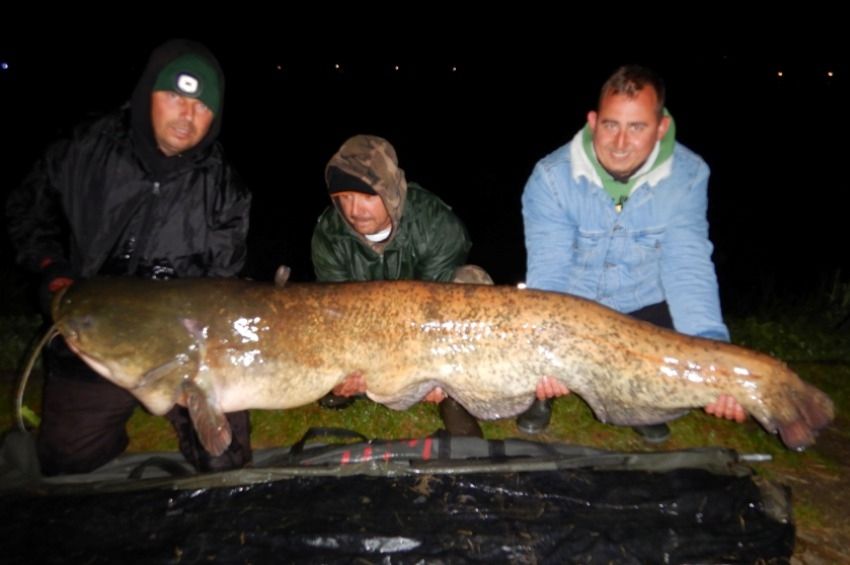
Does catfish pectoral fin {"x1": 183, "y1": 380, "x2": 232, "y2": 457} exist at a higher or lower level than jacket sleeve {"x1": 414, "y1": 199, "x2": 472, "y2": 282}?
lower

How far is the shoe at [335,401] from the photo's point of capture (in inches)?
146

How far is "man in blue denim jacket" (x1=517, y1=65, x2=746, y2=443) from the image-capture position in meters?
3.03

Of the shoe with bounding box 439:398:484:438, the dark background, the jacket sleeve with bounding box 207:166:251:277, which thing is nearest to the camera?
the jacket sleeve with bounding box 207:166:251:277

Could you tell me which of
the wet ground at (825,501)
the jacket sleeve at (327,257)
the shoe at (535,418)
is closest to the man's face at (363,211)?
the jacket sleeve at (327,257)

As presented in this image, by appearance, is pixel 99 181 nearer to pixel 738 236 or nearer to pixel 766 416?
pixel 766 416

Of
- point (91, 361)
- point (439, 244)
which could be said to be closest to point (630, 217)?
point (439, 244)

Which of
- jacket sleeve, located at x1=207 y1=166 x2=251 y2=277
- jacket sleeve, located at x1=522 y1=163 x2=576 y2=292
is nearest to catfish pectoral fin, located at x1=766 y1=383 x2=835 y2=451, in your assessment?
jacket sleeve, located at x1=522 y1=163 x2=576 y2=292

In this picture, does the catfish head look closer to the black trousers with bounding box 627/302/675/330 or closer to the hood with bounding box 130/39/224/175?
the hood with bounding box 130/39/224/175

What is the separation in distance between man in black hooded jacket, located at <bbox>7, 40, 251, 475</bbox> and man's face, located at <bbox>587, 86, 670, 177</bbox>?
1808 mm

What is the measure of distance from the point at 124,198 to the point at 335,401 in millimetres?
1594

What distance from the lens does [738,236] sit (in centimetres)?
1188

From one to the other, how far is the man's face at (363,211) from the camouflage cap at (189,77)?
2.72ft

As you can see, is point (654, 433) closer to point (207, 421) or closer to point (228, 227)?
point (207, 421)

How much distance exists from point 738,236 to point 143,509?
11745 mm
